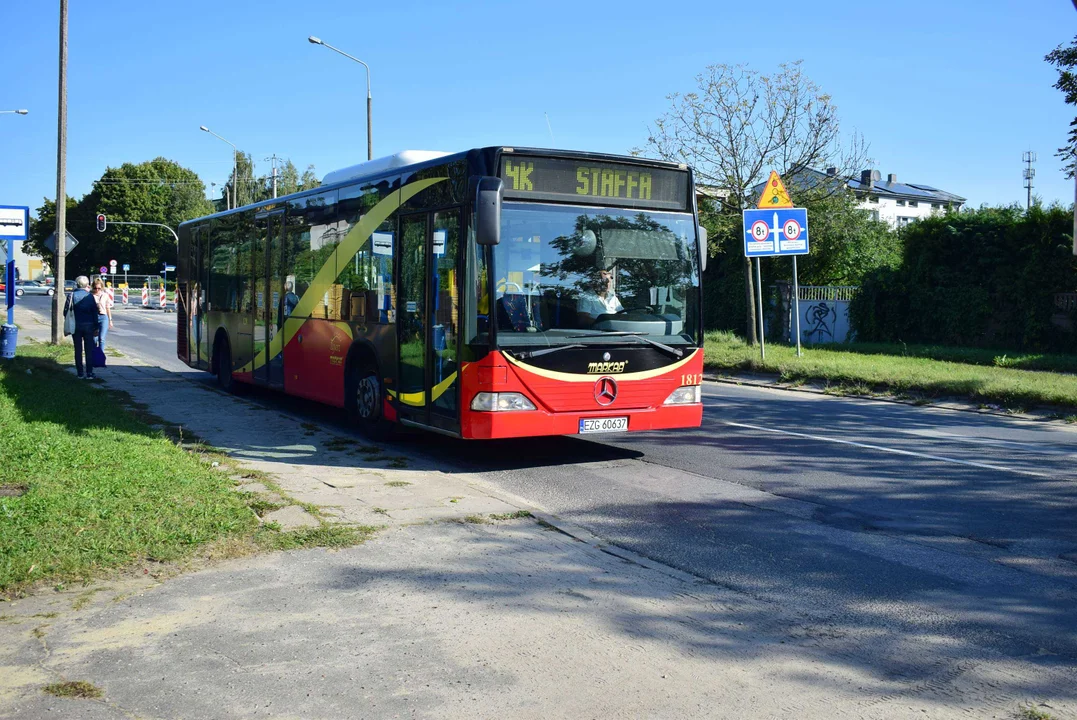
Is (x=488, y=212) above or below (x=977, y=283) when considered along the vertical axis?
below

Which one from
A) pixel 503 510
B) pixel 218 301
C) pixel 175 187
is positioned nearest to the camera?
pixel 503 510

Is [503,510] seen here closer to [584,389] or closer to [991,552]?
[584,389]

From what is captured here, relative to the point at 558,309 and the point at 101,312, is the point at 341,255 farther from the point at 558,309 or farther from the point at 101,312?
the point at 101,312

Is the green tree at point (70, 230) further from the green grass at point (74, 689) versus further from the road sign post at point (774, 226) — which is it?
the green grass at point (74, 689)

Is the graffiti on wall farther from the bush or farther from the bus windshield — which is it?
the bus windshield

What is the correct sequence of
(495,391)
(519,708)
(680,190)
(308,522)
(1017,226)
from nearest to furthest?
1. (519,708)
2. (308,522)
3. (495,391)
4. (680,190)
5. (1017,226)

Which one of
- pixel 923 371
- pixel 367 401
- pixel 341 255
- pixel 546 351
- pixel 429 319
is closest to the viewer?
pixel 546 351

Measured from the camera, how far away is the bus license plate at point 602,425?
31.4 ft

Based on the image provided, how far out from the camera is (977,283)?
2645 cm

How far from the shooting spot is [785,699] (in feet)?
13.9

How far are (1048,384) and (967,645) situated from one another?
12314 millimetres

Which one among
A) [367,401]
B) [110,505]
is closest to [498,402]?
[367,401]

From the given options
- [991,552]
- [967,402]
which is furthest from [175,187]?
[991,552]

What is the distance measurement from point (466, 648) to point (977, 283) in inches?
978
